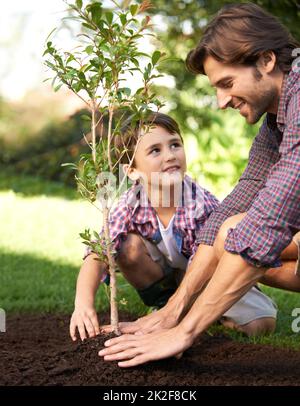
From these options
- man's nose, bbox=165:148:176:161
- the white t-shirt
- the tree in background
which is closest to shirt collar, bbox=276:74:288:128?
Result: man's nose, bbox=165:148:176:161

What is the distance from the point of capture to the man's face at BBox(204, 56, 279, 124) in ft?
9.14

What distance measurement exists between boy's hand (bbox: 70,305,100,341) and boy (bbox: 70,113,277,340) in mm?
448

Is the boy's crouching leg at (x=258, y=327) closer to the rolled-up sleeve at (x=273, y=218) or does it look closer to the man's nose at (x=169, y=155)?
the man's nose at (x=169, y=155)

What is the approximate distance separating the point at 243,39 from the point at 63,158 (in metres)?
6.55

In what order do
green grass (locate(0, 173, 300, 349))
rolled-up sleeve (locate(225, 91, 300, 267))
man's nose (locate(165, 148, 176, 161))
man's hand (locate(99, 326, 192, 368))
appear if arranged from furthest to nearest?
green grass (locate(0, 173, 300, 349)) → man's nose (locate(165, 148, 176, 161)) → man's hand (locate(99, 326, 192, 368)) → rolled-up sleeve (locate(225, 91, 300, 267))

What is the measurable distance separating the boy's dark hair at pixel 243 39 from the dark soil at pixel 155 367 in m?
1.14

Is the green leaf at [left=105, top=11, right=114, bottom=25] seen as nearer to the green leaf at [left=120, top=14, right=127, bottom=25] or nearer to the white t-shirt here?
the green leaf at [left=120, top=14, right=127, bottom=25]

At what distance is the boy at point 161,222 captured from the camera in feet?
11.7

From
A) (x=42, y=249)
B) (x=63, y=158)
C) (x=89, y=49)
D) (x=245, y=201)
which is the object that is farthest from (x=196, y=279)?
(x=63, y=158)

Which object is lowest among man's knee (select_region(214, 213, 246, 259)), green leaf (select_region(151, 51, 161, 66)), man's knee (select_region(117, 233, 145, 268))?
man's knee (select_region(117, 233, 145, 268))

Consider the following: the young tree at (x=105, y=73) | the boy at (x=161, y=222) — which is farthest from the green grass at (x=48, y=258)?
the young tree at (x=105, y=73)

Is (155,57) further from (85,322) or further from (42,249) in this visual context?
(42,249)

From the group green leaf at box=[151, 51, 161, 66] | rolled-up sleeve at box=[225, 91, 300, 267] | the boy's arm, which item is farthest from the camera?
the boy's arm

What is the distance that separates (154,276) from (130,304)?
0.43 m
